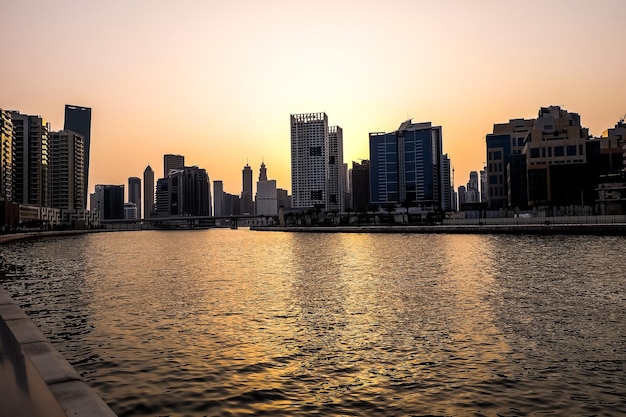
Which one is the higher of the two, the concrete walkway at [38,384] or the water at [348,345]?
the concrete walkway at [38,384]

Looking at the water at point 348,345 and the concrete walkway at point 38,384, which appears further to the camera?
the water at point 348,345

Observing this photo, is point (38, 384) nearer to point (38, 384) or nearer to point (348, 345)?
point (38, 384)

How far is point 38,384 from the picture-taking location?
11.0 metres

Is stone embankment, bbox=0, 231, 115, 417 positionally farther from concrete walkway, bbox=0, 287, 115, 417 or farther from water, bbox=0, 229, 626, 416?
water, bbox=0, 229, 626, 416

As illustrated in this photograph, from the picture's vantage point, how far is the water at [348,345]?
13.5 metres

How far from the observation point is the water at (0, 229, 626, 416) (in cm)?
1352

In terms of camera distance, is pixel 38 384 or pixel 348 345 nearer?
pixel 38 384

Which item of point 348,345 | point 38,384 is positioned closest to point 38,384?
point 38,384

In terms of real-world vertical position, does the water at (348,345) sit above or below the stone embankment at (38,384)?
below

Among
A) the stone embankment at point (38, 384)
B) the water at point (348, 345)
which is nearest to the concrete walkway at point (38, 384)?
the stone embankment at point (38, 384)

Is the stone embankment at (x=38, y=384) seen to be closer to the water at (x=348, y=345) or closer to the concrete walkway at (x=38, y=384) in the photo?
the concrete walkway at (x=38, y=384)

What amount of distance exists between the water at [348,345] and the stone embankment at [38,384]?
1.92 metres

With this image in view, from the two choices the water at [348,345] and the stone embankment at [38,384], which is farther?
the water at [348,345]

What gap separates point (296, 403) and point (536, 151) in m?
196
